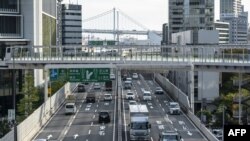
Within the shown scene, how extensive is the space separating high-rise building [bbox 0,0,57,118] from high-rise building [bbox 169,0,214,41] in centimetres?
7960

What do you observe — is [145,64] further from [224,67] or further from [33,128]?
[33,128]

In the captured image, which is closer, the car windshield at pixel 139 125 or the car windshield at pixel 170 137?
the car windshield at pixel 170 137

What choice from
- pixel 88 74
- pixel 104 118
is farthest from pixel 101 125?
pixel 88 74

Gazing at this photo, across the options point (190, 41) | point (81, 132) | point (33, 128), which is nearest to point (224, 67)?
point (81, 132)

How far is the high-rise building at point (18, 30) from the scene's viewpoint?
6241 centimetres

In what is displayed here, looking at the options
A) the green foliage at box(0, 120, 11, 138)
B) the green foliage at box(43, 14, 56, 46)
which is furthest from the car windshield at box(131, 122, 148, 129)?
the green foliage at box(43, 14, 56, 46)

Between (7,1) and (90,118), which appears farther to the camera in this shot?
(7,1)

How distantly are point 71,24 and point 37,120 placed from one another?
433 feet

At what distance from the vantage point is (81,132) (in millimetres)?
39906

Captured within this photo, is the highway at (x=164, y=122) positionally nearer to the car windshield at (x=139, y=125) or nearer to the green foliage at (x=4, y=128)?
the car windshield at (x=139, y=125)

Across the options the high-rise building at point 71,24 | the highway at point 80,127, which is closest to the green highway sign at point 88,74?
the highway at point 80,127

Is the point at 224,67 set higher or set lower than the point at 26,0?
lower

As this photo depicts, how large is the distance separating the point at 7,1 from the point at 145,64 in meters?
24.1

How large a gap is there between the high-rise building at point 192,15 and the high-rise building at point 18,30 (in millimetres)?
79601
